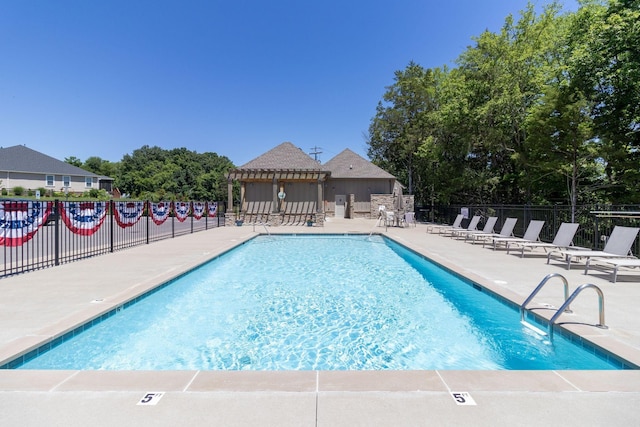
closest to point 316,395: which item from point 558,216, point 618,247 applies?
point 618,247

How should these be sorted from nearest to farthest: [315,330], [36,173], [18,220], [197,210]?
1. [315,330]
2. [18,220]
3. [197,210]
4. [36,173]

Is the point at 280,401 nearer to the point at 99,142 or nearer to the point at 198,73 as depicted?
the point at 198,73

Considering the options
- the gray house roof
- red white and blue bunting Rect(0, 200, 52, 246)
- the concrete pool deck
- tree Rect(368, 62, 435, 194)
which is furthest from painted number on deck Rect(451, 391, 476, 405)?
the gray house roof

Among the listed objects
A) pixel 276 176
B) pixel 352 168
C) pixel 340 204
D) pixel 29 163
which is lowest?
pixel 340 204

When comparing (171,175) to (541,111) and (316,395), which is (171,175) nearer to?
(541,111)

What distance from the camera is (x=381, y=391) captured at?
270 centimetres

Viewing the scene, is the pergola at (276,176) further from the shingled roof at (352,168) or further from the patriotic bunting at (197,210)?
the shingled roof at (352,168)

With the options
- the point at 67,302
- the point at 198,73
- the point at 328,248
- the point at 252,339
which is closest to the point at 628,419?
the point at 252,339

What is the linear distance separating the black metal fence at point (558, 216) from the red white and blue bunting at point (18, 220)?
45.4ft

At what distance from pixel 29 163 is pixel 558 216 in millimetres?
51777

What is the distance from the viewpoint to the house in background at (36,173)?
38406 millimetres

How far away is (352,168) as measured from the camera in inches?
1297

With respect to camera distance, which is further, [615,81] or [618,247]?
[615,81]

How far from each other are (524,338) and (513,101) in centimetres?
2097
